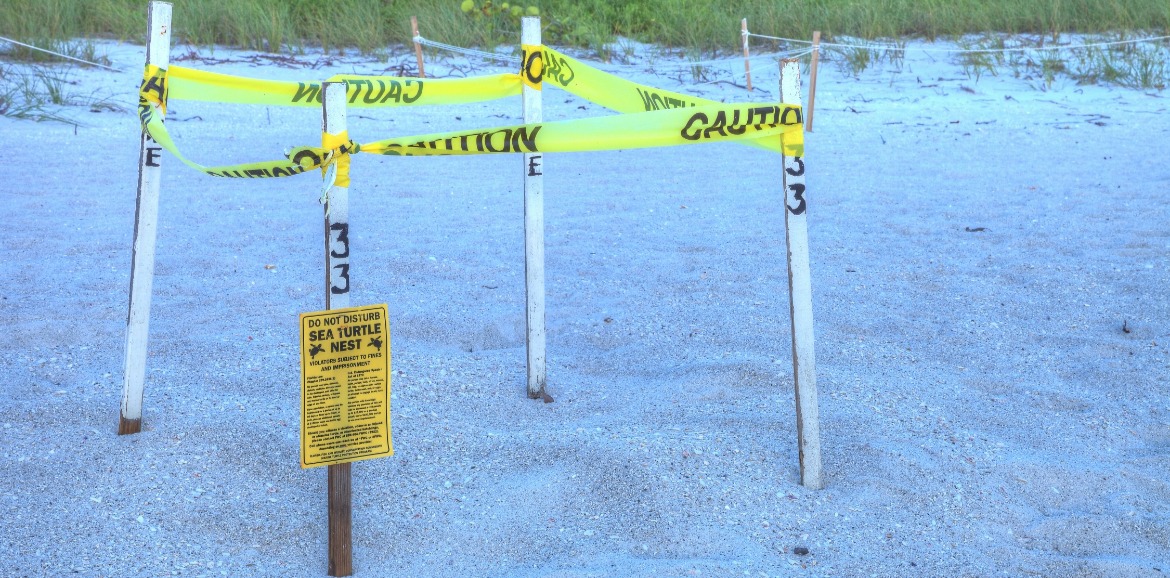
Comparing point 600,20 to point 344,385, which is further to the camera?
point 600,20

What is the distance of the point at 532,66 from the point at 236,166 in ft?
3.12

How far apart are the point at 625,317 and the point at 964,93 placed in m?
6.56

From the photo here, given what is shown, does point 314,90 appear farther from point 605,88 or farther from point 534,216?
point 605,88

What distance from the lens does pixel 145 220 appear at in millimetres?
2791

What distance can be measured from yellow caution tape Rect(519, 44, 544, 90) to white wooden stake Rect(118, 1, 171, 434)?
0.98 m

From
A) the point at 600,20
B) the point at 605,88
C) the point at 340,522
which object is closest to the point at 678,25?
the point at 600,20

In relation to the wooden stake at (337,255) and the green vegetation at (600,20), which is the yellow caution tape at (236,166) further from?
the green vegetation at (600,20)

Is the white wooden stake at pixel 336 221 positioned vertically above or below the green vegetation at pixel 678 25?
below

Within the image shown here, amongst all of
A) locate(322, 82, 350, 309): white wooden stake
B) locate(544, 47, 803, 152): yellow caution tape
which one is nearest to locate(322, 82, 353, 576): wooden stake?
locate(322, 82, 350, 309): white wooden stake

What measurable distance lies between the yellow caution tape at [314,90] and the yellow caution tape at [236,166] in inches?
6.4

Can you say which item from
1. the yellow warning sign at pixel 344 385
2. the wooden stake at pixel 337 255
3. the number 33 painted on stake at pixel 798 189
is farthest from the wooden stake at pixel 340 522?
the number 33 painted on stake at pixel 798 189

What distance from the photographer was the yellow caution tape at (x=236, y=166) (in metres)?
2.30

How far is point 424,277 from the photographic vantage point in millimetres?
4770

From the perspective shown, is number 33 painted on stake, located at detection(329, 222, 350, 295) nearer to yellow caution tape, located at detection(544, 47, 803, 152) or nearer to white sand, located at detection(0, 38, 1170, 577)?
white sand, located at detection(0, 38, 1170, 577)
